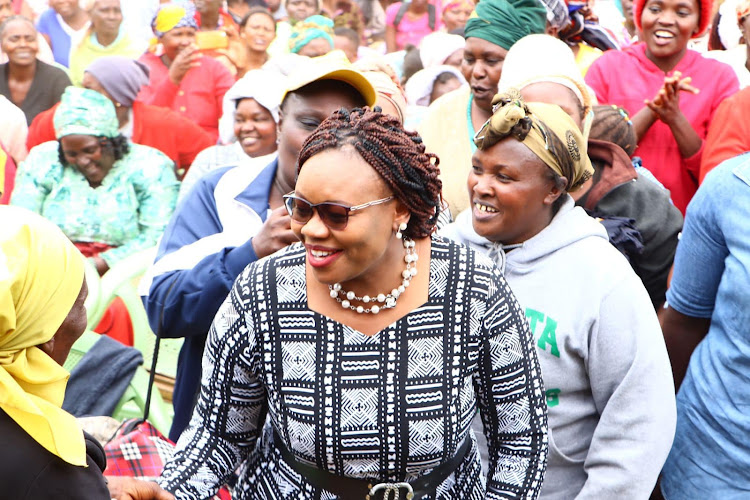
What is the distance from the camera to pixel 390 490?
2.25 meters

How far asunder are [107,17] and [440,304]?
7.43m

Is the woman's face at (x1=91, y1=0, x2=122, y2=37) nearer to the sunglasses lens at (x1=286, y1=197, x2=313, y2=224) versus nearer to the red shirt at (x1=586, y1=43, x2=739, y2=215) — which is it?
the red shirt at (x1=586, y1=43, x2=739, y2=215)

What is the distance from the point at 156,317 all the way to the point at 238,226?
0.41 metres

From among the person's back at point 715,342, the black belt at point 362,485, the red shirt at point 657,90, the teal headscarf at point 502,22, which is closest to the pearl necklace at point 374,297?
the black belt at point 362,485

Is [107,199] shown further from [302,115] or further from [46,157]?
[302,115]

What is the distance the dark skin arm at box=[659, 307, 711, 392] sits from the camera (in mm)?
3176

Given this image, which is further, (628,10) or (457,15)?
(457,15)

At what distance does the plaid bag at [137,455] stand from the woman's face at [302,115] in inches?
39.5

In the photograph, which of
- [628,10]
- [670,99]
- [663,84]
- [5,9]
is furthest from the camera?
[5,9]

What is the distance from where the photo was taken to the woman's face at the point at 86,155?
575 cm

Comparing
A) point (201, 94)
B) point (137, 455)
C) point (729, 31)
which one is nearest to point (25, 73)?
point (201, 94)

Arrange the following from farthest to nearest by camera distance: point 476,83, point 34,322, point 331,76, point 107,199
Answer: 1. point 107,199
2. point 476,83
3. point 331,76
4. point 34,322

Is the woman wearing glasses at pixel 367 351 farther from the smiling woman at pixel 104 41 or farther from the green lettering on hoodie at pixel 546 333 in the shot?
the smiling woman at pixel 104 41

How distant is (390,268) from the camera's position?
228cm
